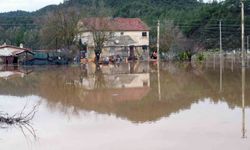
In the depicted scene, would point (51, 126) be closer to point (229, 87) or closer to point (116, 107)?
point (116, 107)

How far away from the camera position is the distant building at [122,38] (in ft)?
156

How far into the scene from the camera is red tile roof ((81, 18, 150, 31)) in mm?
45828

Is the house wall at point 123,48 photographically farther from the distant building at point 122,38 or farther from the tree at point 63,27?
the tree at point 63,27

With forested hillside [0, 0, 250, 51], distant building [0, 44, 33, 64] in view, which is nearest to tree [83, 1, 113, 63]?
forested hillside [0, 0, 250, 51]

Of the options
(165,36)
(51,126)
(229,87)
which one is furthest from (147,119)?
(165,36)

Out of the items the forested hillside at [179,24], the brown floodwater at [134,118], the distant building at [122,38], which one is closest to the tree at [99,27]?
the distant building at [122,38]

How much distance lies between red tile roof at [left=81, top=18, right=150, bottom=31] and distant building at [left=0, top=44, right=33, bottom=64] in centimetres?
645

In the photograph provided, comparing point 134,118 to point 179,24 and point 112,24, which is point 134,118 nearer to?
point 112,24

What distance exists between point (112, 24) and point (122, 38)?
2114mm

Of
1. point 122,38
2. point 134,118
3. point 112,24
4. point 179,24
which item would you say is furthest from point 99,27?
point 134,118

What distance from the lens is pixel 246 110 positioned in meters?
11.9

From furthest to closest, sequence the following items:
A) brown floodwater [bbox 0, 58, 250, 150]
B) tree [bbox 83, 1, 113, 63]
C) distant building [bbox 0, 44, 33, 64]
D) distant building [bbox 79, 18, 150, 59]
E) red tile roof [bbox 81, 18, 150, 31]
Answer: distant building [bbox 79, 18, 150, 59] → distant building [bbox 0, 44, 33, 64] → red tile roof [bbox 81, 18, 150, 31] → tree [bbox 83, 1, 113, 63] → brown floodwater [bbox 0, 58, 250, 150]

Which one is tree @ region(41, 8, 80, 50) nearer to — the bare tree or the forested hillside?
the bare tree

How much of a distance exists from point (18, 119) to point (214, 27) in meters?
54.5
